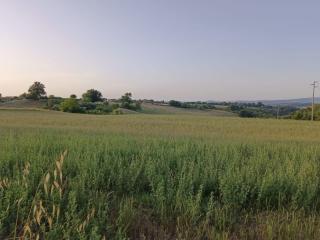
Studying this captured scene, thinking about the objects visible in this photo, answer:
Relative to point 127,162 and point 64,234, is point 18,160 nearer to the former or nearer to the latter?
point 127,162

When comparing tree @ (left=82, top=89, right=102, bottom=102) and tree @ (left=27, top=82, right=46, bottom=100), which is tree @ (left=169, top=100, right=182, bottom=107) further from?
tree @ (left=27, top=82, right=46, bottom=100)

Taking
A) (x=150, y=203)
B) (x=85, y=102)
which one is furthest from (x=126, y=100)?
(x=150, y=203)

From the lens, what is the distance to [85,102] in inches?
3875

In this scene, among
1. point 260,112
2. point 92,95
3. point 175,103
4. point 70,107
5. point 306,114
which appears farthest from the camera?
point 175,103

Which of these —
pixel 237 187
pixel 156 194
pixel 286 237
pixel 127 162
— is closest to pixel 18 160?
pixel 127 162

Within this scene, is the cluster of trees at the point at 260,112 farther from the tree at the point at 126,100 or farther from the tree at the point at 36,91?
the tree at the point at 36,91

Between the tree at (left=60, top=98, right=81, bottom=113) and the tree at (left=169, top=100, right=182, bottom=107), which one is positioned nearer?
the tree at (left=60, top=98, right=81, bottom=113)

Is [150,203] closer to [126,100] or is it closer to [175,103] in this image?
[126,100]

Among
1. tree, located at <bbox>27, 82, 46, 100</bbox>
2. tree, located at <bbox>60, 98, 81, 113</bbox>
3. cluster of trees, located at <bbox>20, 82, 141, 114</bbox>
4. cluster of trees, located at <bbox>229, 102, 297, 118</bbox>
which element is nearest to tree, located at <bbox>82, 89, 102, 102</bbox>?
cluster of trees, located at <bbox>20, 82, 141, 114</bbox>

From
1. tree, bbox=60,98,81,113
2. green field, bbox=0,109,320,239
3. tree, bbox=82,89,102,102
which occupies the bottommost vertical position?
tree, bbox=60,98,81,113

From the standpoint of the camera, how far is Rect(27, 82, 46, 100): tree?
371 feet

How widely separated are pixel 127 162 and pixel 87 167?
1.17 meters

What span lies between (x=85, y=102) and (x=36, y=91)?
26.7 meters

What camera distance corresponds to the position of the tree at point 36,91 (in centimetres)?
11319
